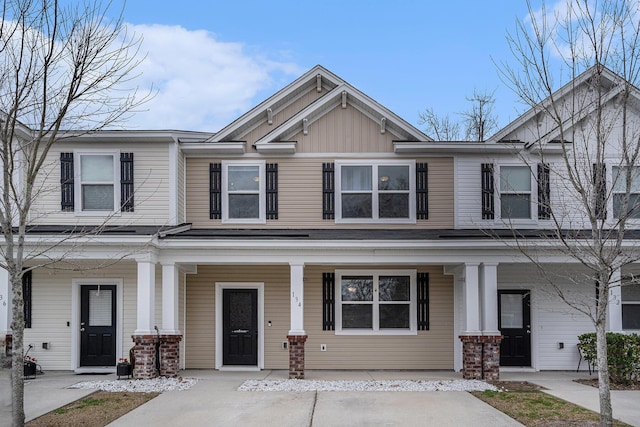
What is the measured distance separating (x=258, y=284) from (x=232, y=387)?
3203 millimetres

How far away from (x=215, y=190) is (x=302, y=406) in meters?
6.40

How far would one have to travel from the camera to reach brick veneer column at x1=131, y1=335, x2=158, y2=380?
40.4 feet

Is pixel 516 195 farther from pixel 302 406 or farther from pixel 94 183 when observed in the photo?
pixel 94 183

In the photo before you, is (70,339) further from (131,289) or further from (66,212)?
(66,212)

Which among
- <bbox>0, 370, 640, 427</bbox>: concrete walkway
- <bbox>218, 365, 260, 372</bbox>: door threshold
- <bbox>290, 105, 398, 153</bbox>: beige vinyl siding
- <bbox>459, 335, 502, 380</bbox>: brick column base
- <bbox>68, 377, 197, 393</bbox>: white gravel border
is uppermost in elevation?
<bbox>290, 105, 398, 153</bbox>: beige vinyl siding

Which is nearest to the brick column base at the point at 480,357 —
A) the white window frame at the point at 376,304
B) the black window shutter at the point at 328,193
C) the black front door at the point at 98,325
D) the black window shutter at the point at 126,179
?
the white window frame at the point at 376,304

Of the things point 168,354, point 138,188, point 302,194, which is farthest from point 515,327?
point 138,188

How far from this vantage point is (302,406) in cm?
995

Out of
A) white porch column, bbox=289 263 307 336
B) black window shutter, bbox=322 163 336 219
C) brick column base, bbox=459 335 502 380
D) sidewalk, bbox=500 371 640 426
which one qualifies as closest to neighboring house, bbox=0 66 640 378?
black window shutter, bbox=322 163 336 219

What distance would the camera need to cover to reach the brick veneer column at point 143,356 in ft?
40.4

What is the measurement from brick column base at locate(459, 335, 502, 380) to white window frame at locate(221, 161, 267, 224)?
549cm

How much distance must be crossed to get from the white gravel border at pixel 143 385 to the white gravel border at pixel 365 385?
1.23 metres

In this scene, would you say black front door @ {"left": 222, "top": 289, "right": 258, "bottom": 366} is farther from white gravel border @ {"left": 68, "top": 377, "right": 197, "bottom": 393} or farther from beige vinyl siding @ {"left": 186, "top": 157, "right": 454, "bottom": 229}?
white gravel border @ {"left": 68, "top": 377, "right": 197, "bottom": 393}

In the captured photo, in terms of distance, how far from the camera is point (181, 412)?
9.50m
